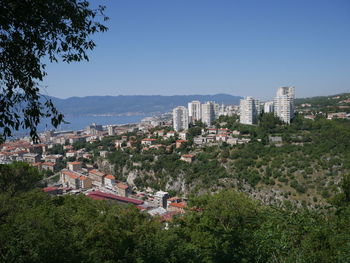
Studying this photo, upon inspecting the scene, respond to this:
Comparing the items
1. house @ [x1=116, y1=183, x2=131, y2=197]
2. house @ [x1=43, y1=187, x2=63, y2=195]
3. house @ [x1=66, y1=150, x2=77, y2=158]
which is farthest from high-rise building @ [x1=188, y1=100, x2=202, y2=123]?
house @ [x1=43, y1=187, x2=63, y2=195]

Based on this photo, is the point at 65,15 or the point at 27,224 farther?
the point at 27,224

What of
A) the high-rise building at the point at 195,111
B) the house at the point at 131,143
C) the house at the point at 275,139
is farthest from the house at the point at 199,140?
the high-rise building at the point at 195,111

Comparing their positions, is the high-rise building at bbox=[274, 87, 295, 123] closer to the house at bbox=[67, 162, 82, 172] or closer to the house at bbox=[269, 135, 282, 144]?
the house at bbox=[269, 135, 282, 144]

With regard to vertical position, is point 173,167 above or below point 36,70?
below

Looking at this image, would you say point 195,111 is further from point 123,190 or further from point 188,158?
point 123,190

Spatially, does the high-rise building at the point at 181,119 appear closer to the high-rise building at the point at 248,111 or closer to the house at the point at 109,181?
the high-rise building at the point at 248,111

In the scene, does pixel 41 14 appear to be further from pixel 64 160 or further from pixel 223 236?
pixel 64 160

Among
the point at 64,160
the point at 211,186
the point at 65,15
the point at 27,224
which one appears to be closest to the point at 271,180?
the point at 211,186
